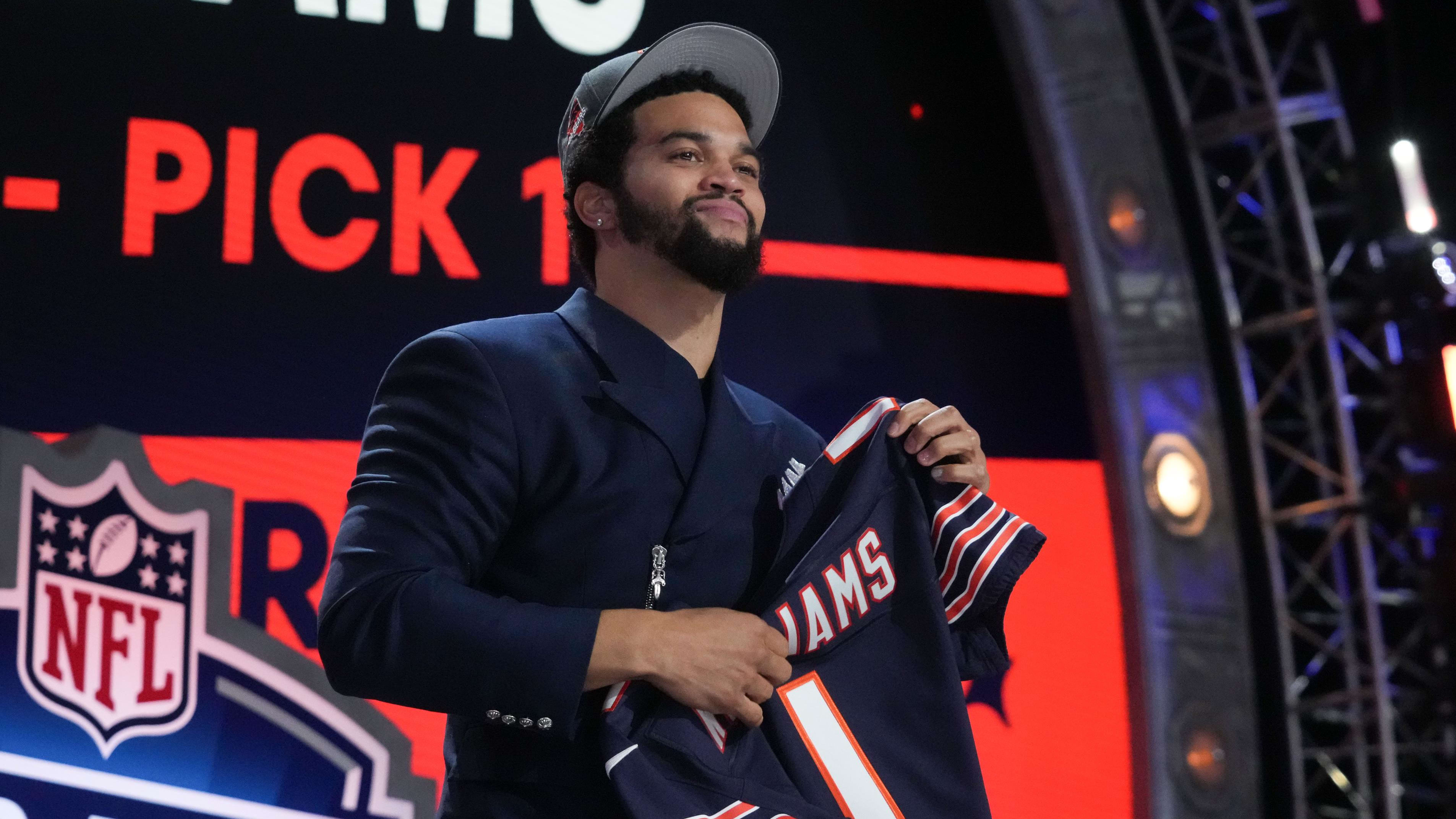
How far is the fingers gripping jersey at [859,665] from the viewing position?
1.42 metres

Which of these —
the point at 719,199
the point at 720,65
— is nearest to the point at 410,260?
the point at 720,65

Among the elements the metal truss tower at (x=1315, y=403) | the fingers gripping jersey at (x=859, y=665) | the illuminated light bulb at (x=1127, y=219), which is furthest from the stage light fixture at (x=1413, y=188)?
the fingers gripping jersey at (x=859, y=665)

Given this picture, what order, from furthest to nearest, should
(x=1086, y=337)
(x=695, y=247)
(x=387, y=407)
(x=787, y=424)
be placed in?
(x=1086, y=337) → (x=787, y=424) → (x=695, y=247) → (x=387, y=407)

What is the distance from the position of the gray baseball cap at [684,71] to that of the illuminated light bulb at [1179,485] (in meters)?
2.48

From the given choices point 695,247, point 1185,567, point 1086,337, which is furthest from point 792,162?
point 695,247

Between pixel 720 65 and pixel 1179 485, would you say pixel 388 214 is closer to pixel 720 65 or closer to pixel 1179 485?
pixel 720 65

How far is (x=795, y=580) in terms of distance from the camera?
157cm

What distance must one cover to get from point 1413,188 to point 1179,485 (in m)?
1.14

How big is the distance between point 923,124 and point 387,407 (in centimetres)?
312

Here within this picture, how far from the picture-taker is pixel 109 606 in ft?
10.5

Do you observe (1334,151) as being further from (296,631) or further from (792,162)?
(296,631)

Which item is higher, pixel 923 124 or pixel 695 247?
pixel 923 124

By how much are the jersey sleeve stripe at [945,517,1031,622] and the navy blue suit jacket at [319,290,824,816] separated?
27 cm

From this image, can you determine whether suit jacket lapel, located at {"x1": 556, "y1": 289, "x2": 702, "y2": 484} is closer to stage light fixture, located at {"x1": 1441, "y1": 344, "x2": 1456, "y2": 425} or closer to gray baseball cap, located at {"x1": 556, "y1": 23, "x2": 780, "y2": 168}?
gray baseball cap, located at {"x1": 556, "y1": 23, "x2": 780, "y2": 168}
